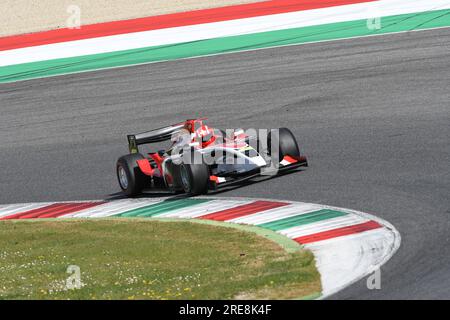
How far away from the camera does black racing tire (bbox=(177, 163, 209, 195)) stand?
557 inches

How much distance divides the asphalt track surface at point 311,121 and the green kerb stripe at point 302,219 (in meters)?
0.44

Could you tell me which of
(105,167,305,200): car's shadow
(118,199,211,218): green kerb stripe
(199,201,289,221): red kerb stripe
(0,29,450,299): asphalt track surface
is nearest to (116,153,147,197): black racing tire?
(105,167,305,200): car's shadow

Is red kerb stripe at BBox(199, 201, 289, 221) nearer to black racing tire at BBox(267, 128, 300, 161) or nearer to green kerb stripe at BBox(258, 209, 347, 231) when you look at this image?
green kerb stripe at BBox(258, 209, 347, 231)

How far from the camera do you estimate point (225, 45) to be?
2519 cm

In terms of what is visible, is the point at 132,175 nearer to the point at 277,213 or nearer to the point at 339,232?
the point at 277,213

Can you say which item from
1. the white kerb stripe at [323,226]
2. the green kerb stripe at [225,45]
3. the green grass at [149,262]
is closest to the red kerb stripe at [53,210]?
the green grass at [149,262]

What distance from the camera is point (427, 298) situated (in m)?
8.35

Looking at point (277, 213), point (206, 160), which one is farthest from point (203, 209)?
point (277, 213)

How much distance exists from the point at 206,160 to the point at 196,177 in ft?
1.45

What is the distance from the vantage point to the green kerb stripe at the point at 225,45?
24.1m

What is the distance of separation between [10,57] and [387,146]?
51.1 feet

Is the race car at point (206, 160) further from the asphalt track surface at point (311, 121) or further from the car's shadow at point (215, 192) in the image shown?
the asphalt track surface at point (311, 121)

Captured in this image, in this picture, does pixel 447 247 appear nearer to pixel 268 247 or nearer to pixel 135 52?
pixel 268 247
